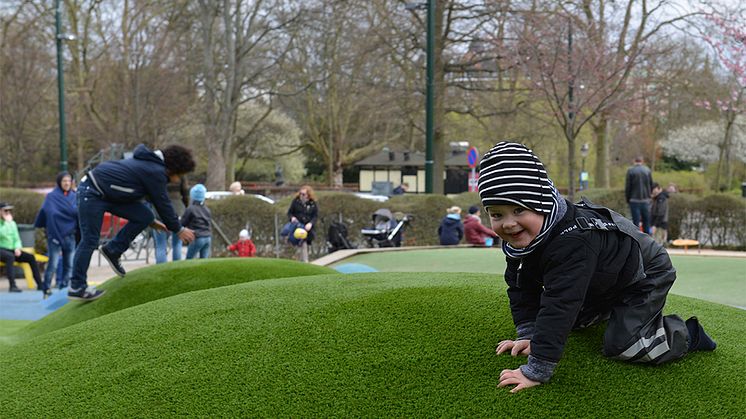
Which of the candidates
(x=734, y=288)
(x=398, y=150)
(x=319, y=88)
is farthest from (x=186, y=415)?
→ (x=398, y=150)

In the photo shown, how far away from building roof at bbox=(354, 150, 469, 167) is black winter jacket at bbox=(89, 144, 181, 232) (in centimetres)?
4934

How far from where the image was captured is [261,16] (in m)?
34.5

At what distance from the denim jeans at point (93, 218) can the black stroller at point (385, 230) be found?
8886mm

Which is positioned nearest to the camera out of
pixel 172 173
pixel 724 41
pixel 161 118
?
pixel 172 173

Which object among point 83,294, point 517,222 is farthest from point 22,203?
point 517,222

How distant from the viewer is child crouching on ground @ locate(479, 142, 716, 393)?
10.9 feet

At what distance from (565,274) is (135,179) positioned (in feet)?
17.6

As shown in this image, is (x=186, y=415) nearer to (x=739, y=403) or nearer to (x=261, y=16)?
(x=739, y=403)

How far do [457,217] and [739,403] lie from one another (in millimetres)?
12503

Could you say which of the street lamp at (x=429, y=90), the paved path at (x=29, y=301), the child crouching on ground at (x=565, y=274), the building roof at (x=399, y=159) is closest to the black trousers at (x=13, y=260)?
the paved path at (x=29, y=301)

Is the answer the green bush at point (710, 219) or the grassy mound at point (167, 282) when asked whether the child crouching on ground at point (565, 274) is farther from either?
the green bush at point (710, 219)

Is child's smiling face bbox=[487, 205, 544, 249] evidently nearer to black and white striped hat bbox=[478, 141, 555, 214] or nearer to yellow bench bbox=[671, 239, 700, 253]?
black and white striped hat bbox=[478, 141, 555, 214]

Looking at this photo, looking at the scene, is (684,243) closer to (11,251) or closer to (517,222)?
(11,251)

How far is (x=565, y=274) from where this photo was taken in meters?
3.31
